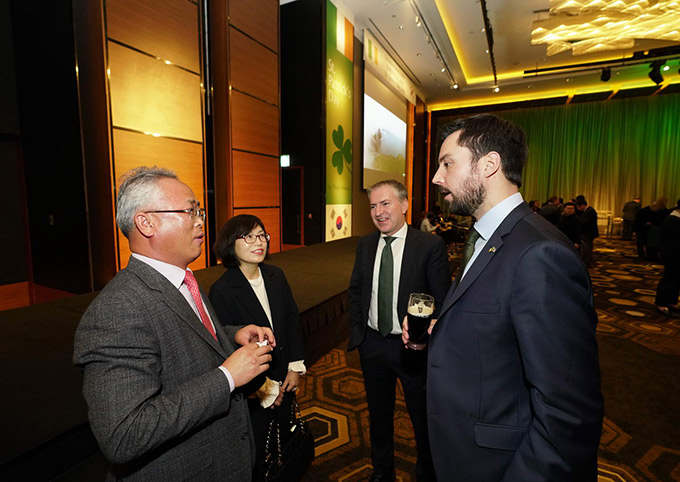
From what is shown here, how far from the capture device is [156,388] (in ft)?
2.73

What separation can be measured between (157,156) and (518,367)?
4120 millimetres

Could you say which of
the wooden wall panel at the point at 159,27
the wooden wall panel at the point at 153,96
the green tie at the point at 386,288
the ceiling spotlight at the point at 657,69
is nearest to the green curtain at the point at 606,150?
the ceiling spotlight at the point at 657,69

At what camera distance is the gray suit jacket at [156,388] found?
770 mm

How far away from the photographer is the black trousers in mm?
1650

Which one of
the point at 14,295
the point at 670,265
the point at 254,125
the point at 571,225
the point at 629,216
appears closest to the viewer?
the point at 670,265

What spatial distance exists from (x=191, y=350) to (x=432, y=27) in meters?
8.83

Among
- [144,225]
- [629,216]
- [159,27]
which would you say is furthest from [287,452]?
[629,216]

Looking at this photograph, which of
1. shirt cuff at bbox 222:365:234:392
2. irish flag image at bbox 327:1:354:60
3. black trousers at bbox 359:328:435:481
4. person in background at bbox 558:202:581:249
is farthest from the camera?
irish flag image at bbox 327:1:354:60

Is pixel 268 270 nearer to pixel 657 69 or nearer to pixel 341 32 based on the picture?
pixel 341 32

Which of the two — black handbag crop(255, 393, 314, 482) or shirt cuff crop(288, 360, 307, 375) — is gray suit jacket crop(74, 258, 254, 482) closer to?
black handbag crop(255, 393, 314, 482)

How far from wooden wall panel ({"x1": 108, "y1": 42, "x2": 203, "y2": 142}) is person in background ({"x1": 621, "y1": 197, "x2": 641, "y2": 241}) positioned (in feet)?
42.8

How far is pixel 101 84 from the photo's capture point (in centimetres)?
336

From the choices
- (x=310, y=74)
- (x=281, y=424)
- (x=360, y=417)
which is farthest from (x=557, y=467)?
(x=310, y=74)

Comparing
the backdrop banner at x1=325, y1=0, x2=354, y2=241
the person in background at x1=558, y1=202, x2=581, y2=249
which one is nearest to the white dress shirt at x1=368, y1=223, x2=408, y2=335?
the backdrop banner at x1=325, y1=0, x2=354, y2=241
